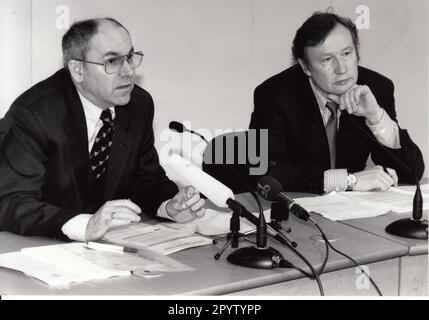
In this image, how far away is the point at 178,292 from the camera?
55.6 inches

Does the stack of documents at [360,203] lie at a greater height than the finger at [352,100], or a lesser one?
lesser

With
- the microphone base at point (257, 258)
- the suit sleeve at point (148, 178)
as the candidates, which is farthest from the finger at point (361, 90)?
the microphone base at point (257, 258)

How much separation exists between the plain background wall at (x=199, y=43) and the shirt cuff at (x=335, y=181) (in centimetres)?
122

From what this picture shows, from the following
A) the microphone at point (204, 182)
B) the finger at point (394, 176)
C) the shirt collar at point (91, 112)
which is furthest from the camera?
the finger at point (394, 176)

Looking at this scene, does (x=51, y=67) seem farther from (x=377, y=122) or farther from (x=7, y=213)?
(x=377, y=122)

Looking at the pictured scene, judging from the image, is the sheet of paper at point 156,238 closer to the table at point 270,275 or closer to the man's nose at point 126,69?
the table at point 270,275

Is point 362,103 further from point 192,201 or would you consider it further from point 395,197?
point 192,201

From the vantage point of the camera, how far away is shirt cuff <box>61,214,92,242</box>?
5.87 ft

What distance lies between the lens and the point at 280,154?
108 inches

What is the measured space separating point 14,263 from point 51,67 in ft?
5.31

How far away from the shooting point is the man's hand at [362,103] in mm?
2650

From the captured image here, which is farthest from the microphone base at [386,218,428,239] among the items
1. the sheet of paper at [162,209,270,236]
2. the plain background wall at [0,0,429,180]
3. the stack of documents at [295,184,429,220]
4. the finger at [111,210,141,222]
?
the plain background wall at [0,0,429,180]

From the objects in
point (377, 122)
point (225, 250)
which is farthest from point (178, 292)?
point (377, 122)

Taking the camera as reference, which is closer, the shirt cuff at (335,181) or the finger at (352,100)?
the shirt cuff at (335,181)
